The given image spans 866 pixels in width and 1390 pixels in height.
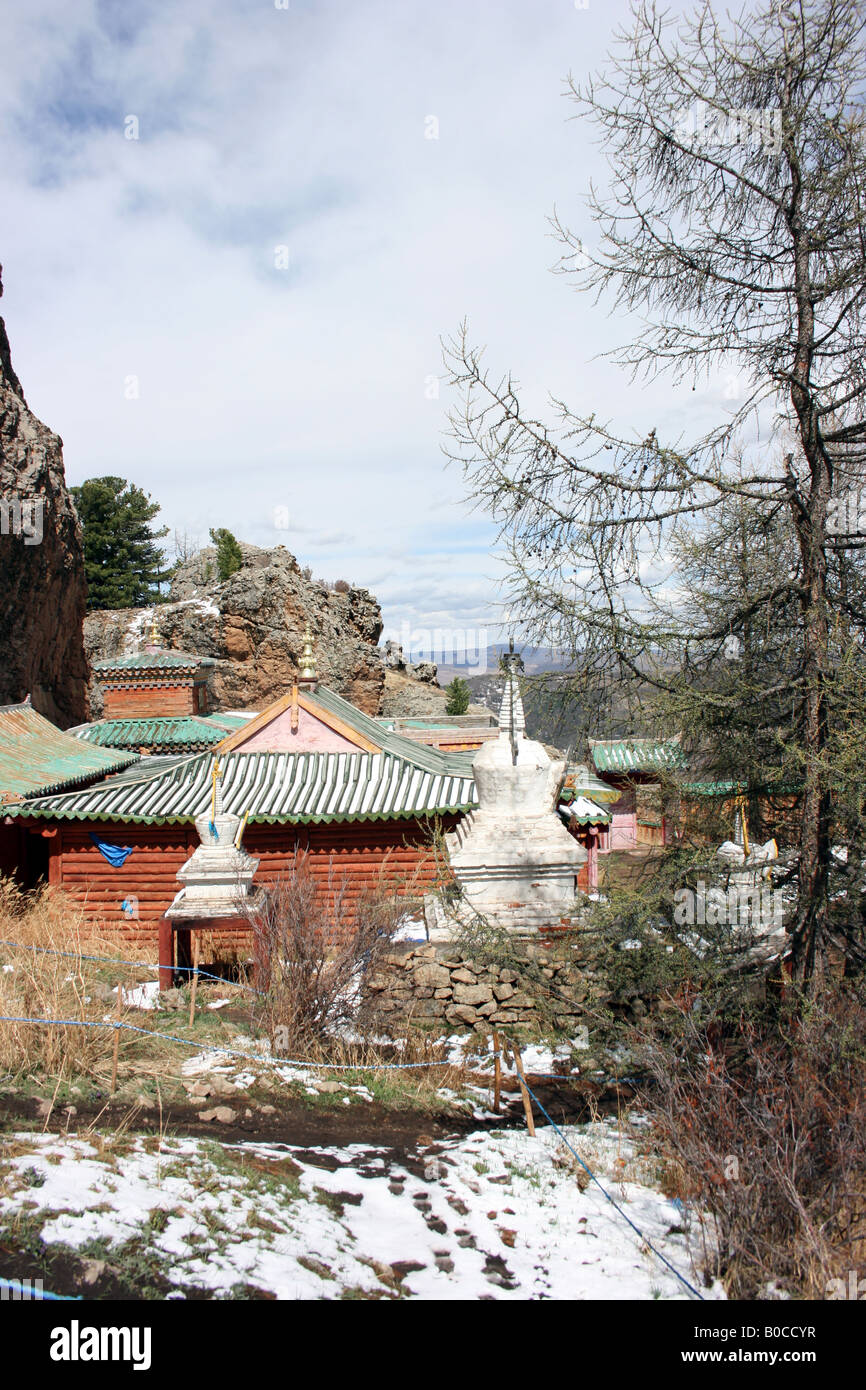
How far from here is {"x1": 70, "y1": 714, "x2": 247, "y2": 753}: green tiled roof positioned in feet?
70.0

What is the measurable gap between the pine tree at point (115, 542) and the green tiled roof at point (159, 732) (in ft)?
70.1

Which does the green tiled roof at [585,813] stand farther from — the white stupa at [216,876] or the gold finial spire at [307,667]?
the white stupa at [216,876]

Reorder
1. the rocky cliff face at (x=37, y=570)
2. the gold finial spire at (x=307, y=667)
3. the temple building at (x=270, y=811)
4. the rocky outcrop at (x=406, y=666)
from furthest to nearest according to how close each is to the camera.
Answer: the rocky outcrop at (x=406, y=666)
the rocky cliff face at (x=37, y=570)
the gold finial spire at (x=307, y=667)
the temple building at (x=270, y=811)

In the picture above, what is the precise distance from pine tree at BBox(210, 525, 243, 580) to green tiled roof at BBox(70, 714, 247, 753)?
18.5m

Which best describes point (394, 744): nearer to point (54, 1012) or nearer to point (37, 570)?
point (54, 1012)

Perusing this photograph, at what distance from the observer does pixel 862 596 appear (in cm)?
576

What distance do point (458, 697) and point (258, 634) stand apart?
980 centimetres

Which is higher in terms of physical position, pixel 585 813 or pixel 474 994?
pixel 585 813

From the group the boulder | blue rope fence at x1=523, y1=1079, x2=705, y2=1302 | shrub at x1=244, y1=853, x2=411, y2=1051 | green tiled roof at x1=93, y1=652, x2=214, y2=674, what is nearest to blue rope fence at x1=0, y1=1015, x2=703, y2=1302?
blue rope fence at x1=523, y1=1079, x2=705, y2=1302

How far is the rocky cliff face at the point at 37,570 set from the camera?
27.7 metres

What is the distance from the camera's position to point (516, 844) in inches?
298

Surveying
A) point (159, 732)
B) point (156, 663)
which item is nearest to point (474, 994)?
point (159, 732)

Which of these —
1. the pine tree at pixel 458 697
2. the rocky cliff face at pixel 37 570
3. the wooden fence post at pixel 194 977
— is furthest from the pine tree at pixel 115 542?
the wooden fence post at pixel 194 977
